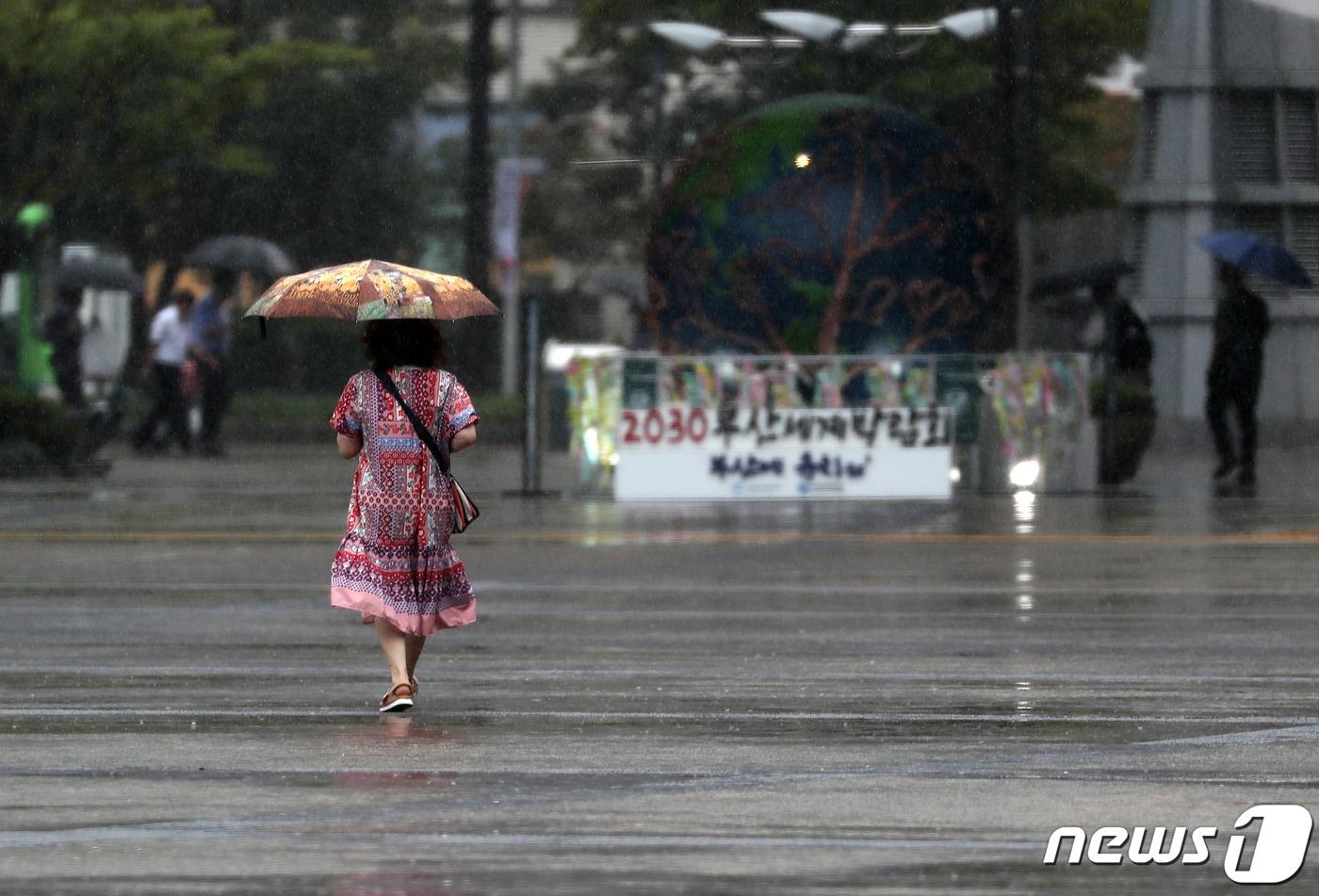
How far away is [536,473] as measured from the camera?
22938mm

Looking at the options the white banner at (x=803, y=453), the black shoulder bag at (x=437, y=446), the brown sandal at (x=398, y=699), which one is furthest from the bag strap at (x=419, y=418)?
the white banner at (x=803, y=453)

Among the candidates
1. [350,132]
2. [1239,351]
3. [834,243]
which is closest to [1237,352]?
[1239,351]

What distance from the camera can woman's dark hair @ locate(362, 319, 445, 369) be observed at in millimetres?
9758

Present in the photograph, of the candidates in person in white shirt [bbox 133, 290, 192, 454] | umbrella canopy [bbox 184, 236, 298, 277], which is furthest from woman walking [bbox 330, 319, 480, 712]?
umbrella canopy [bbox 184, 236, 298, 277]

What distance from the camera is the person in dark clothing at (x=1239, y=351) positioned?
2378cm

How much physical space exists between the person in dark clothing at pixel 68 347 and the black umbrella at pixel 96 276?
187cm

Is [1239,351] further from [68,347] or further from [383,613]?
[383,613]

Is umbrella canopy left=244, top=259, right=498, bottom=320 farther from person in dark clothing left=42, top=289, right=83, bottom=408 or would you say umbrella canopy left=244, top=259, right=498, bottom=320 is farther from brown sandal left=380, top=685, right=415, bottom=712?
person in dark clothing left=42, top=289, right=83, bottom=408

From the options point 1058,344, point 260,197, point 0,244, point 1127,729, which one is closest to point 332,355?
point 260,197

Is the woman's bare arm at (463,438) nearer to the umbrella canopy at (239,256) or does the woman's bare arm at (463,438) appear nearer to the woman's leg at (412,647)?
the woman's leg at (412,647)

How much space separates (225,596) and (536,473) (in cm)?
884

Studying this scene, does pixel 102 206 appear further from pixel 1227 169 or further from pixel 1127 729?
pixel 1127 729
